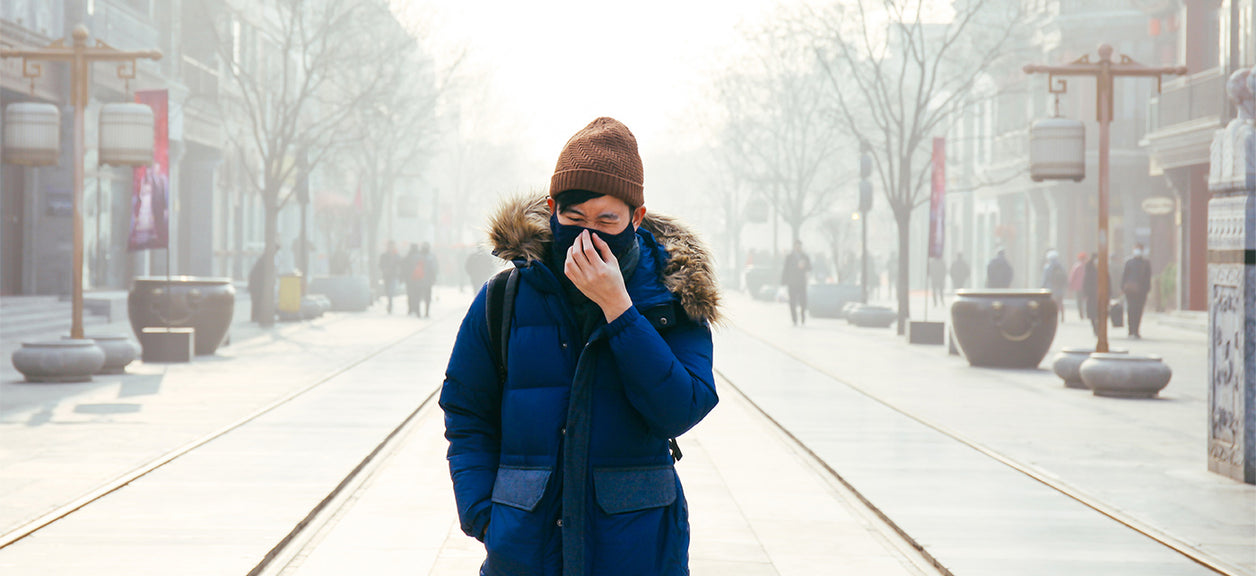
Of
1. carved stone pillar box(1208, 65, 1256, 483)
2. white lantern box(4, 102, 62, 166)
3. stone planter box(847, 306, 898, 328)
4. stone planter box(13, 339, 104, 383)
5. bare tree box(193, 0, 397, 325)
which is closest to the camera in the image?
carved stone pillar box(1208, 65, 1256, 483)

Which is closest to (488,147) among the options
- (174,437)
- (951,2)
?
(951,2)

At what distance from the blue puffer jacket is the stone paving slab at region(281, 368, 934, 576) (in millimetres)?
3391

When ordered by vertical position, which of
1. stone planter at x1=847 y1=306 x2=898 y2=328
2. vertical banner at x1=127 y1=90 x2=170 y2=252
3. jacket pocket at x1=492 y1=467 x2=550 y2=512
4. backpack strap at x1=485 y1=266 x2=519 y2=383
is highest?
vertical banner at x1=127 y1=90 x2=170 y2=252

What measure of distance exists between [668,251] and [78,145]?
14.3m

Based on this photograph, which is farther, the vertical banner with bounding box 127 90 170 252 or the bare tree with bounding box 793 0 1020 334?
the bare tree with bounding box 793 0 1020 334

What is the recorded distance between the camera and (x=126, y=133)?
17141mm

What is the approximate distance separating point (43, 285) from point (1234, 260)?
23.6 m

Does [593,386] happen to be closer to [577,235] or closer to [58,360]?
[577,235]

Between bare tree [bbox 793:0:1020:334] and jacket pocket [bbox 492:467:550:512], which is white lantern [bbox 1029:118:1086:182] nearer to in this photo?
bare tree [bbox 793:0:1020:334]

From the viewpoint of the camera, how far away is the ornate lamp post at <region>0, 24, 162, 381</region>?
50.5 ft

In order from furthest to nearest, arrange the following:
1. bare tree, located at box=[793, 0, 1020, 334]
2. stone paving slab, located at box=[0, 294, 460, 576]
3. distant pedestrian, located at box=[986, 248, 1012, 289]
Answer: distant pedestrian, located at box=[986, 248, 1012, 289]
bare tree, located at box=[793, 0, 1020, 334]
stone paving slab, located at box=[0, 294, 460, 576]

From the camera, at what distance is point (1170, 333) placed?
95.7 feet

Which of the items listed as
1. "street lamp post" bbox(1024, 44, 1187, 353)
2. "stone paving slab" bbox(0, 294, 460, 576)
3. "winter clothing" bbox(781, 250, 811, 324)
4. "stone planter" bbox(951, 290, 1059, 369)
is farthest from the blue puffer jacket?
"winter clothing" bbox(781, 250, 811, 324)

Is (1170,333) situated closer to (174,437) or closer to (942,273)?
(942,273)
